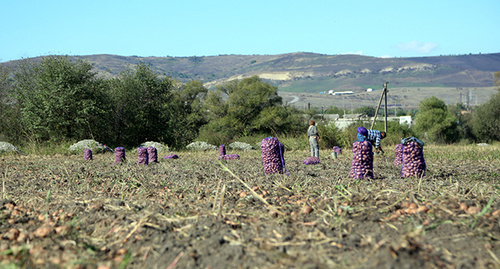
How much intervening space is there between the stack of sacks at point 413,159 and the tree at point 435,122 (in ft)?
180

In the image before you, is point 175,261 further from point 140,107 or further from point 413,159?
point 140,107

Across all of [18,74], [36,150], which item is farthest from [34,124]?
[36,150]

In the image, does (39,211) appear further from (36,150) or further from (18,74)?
Answer: (18,74)

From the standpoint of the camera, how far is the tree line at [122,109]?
23.4 m

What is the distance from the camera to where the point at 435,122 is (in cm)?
6044

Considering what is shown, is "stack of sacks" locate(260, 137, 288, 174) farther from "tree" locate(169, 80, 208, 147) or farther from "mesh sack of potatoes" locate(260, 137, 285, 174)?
"tree" locate(169, 80, 208, 147)

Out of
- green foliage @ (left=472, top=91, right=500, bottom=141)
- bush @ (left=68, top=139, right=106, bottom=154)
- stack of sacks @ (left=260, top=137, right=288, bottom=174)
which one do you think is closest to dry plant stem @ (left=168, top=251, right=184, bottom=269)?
stack of sacks @ (left=260, top=137, right=288, bottom=174)

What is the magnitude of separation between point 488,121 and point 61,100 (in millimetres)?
47872

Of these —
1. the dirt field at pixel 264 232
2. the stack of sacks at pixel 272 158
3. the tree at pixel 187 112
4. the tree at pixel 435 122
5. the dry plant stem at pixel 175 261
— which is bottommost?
the tree at pixel 435 122

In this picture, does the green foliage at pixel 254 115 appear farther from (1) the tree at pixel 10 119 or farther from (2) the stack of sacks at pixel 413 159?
(2) the stack of sacks at pixel 413 159

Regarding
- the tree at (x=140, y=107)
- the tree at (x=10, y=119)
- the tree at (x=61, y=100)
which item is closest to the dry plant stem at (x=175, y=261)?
the tree at (x=61, y=100)

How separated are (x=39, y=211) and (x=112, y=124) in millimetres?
25359

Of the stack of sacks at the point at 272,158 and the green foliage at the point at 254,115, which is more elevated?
the stack of sacks at the point at 272,158

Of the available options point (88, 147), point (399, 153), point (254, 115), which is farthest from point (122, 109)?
point (399, 153)
